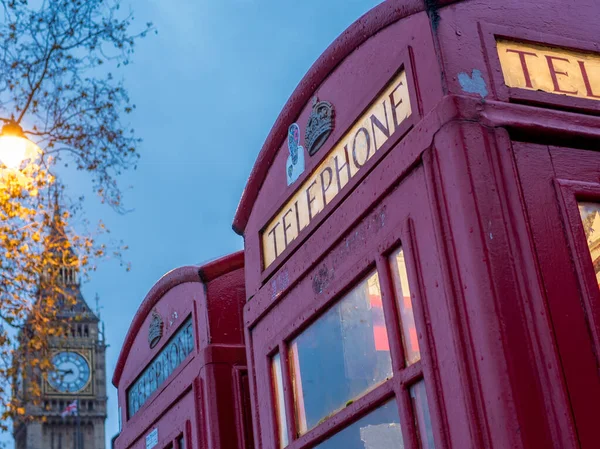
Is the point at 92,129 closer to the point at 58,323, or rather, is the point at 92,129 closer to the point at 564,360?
the point at 58,323

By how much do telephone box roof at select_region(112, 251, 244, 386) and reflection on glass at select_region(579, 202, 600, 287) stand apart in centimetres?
333

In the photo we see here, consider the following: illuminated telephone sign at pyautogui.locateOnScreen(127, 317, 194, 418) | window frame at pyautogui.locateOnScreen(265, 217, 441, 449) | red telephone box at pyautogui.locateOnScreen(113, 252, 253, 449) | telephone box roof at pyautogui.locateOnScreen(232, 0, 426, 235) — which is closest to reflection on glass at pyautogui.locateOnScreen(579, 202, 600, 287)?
window frame at pyautogui.locateOnScreen(265, 217, 441, 449)

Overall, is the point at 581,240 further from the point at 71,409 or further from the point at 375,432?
the point at 71,409

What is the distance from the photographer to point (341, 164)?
4.08 metres

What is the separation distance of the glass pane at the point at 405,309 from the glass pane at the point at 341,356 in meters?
0.15

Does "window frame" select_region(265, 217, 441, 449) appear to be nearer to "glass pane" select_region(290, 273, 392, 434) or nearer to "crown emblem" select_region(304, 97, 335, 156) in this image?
"glass pane" select_region(290, 273, 392, 434)

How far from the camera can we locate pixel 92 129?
9.08m

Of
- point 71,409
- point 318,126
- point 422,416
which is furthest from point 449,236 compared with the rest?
point 71,409

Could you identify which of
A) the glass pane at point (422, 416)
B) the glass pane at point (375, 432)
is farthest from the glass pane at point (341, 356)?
the glass pane at point (422, 416)

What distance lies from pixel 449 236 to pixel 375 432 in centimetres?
93

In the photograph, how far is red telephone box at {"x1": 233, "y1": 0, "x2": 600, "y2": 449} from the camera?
293cm

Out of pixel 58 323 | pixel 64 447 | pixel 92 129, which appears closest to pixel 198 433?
pixel 92 129

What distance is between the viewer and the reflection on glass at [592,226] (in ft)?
10.6

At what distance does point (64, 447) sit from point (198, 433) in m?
86.8
